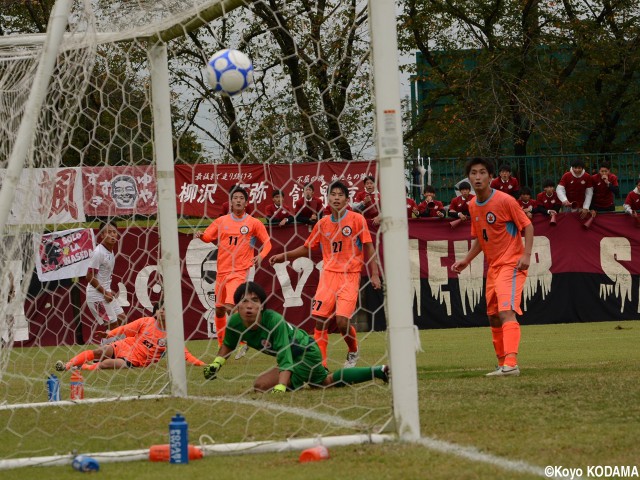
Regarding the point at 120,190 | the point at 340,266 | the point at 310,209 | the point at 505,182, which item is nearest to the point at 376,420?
the point at 340,266

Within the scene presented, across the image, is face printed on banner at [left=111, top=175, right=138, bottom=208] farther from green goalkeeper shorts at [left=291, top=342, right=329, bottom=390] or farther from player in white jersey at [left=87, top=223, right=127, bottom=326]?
player in white jersey at [left=87, top=223, right=127, bottom=326]

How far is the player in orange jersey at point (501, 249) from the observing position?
9.61 m

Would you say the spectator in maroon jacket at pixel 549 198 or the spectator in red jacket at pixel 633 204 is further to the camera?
the spectator in maroon jacket at pixel 549 198

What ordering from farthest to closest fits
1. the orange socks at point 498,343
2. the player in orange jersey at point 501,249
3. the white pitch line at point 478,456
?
1. the orange socks at point 498,343
2. the player in orange jersey at point 501,249
3. the white pitch line at point 478,456

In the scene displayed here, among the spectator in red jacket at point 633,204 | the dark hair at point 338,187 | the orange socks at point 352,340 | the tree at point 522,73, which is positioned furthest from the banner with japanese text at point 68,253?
the tree at point 522,73

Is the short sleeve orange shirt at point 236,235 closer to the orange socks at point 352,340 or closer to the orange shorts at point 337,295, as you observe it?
the orange shorts at point 337,295

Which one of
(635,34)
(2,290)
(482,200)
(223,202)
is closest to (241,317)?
(2,290)

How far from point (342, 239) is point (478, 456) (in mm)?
6054

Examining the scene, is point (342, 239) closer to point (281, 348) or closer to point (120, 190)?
point (120, 190)

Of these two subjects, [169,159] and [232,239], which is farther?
[232,239]

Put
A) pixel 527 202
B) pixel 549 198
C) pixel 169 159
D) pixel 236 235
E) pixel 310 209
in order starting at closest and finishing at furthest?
pixel 169 159, pixel 236 235, pixel 310 209, pixel 527 202, pixel 549 198

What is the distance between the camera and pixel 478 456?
17.2 ft

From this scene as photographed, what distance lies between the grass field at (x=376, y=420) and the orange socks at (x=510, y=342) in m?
0.19

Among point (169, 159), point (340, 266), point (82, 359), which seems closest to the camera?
point (169, 159)
